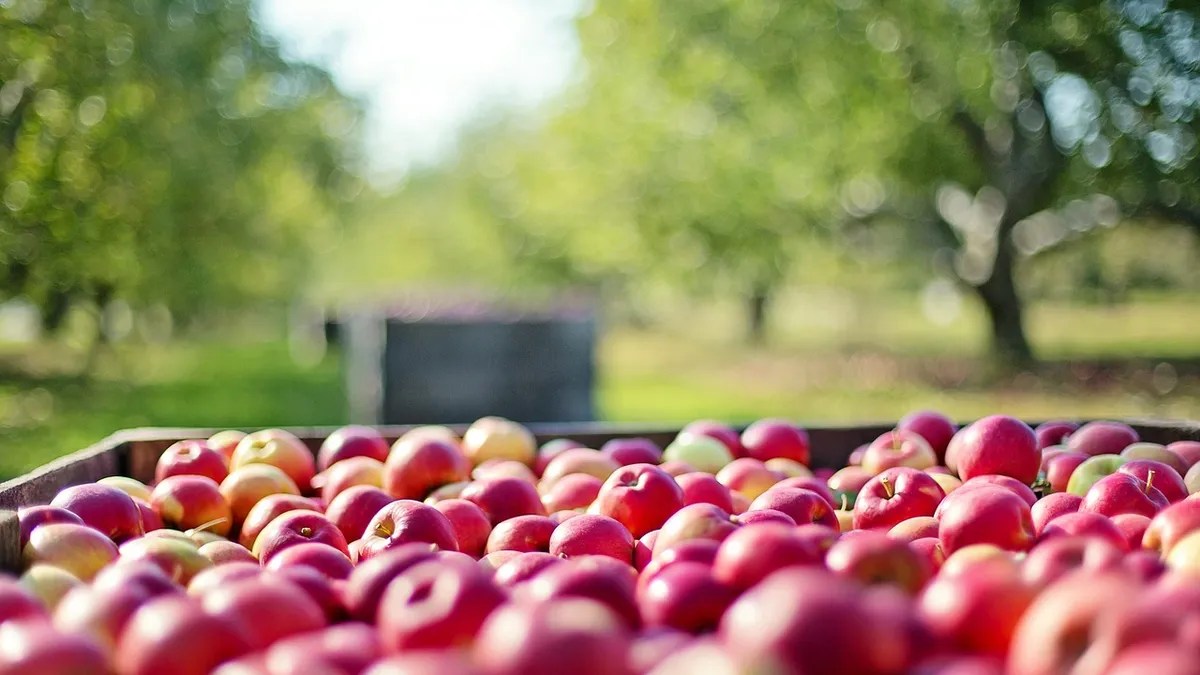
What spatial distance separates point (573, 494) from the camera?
318cm

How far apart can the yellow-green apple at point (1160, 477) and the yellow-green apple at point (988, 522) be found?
2.19 feet

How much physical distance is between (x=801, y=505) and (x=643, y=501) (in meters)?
0.39

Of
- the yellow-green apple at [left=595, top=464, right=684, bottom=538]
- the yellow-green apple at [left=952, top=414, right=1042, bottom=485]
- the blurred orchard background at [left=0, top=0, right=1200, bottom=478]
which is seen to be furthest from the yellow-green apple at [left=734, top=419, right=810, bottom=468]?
the blurred orchard background at [left=0, top=0, right=1200, bottom=478]

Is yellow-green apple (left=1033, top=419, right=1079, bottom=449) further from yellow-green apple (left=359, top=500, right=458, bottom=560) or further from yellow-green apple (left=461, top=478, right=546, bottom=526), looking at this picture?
yellow-green apple (left=359, top=500, right=458, bottom=560)

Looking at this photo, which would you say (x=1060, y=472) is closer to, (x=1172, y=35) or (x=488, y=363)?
(x=488, y=363)

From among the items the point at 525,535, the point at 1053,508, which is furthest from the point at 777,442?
the point at 525,535

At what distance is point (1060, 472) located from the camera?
326cm

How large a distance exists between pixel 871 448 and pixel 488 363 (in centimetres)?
502

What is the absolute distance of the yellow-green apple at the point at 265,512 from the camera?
291 centimetres

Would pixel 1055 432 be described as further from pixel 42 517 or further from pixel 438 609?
pixel 42 517

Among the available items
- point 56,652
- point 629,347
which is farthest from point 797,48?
point 629,347

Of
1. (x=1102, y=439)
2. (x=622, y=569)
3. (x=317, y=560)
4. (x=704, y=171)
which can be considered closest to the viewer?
(x=622, y=569)

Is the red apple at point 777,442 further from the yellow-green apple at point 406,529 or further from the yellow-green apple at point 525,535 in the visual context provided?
the yellow-green apple at point 406,529

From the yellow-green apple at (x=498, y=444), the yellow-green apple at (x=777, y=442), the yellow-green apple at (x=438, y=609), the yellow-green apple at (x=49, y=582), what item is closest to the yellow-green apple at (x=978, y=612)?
the yellow-green apple at (x=438, y=609)
